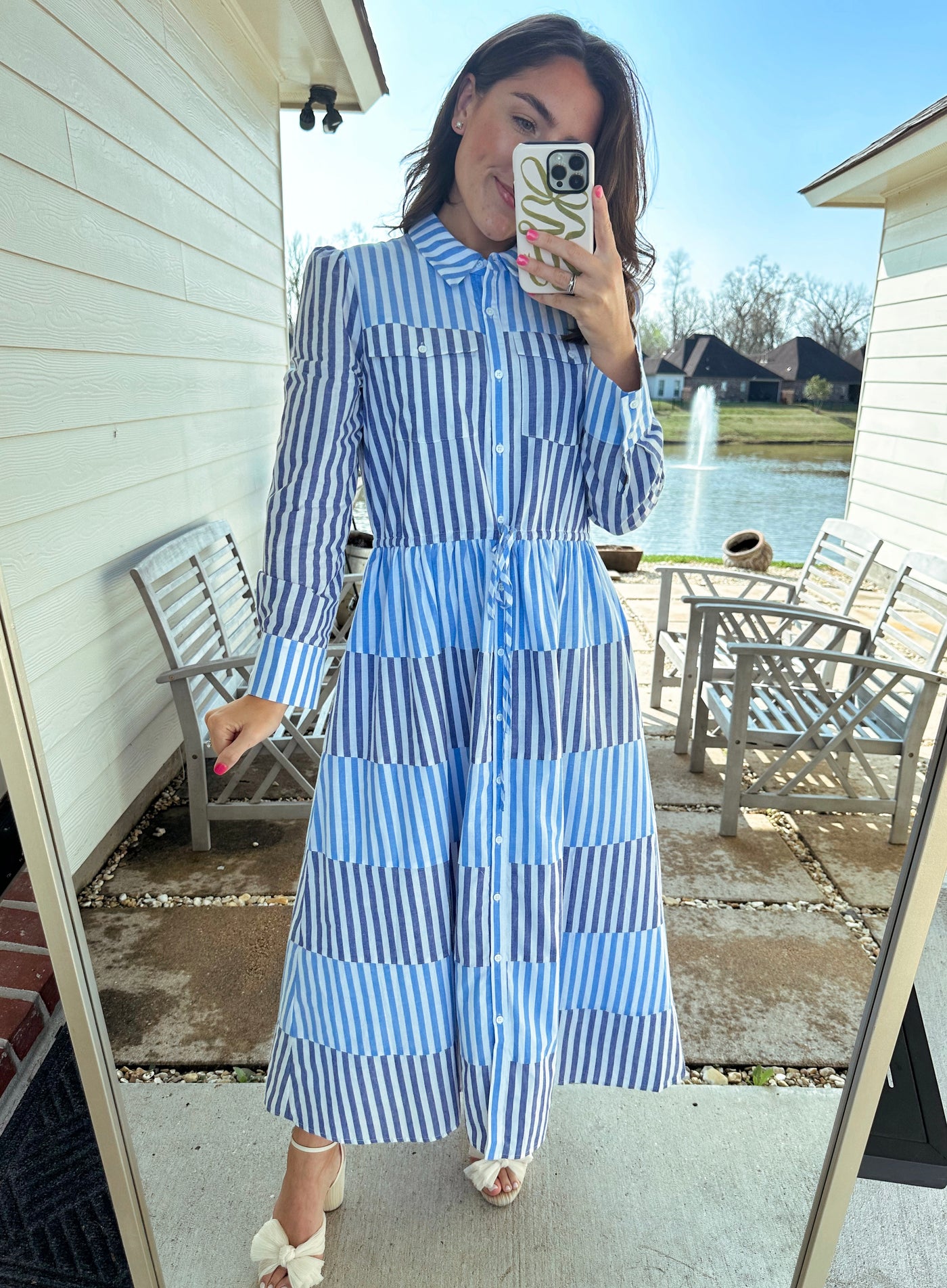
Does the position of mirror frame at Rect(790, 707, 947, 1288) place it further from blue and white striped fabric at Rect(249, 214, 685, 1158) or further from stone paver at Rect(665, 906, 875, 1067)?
stone paver at Rect(665, 906, 875, 1067)

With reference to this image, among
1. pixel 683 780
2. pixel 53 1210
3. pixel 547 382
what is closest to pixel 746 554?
pixel 683 780

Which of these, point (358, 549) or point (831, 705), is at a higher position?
point (358, 549)

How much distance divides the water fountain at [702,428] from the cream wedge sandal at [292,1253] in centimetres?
98

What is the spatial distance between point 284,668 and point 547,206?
53 centimetres

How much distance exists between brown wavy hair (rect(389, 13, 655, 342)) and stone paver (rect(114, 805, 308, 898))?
1101 mm

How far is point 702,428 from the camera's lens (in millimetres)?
1055

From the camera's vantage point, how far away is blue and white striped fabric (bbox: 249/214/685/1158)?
907 millimetres

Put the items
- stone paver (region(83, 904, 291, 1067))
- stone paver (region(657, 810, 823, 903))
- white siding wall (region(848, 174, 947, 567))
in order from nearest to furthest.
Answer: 1. white siding wall (region(848, 174, 947, 567))
2. stone paver (region(83, 904, 291, 1067))
3. stone paver (region(657, 810, 823, 903))

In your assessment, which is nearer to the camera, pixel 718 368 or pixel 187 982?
pixel 718 368

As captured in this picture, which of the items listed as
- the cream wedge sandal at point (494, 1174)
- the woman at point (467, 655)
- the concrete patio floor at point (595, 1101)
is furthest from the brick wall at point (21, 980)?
the cream wedge sandal at point (494, 1174)

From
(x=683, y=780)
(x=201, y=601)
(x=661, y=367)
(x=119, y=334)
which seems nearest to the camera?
(x=661, y=367)

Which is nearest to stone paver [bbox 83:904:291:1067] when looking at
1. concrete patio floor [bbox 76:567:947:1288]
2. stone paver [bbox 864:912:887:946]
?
concrete patio floor [bbox 76:567:947:1288]

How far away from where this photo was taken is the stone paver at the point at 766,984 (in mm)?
1480

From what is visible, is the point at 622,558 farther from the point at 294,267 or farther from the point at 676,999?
the point at 294,267
